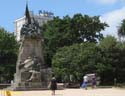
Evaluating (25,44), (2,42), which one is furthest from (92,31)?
(25,44)

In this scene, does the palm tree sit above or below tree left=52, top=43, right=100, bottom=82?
above

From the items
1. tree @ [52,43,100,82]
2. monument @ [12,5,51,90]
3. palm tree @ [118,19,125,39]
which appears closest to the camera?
monument @ [12,5,51,90]

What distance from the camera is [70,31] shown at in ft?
260

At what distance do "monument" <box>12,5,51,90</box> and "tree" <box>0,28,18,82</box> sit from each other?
24.5 metres

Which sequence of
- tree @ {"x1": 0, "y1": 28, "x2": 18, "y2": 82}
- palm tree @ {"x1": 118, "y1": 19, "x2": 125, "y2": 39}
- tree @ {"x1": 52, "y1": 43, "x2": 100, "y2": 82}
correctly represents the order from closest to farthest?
tree @ {"x1": 52, "y1": 43, "x2": 100, "y2": 82}, tree @ {"x1": 0, "y1": 28, "x2": 18, "y2": 82}, palm tree @ {"x1": 118, "y1": 19, "x2": 125, "y2": 39}

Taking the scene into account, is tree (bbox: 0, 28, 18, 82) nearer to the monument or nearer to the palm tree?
the monument

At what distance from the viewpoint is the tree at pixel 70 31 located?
78625 millimetres

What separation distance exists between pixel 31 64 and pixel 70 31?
115ft

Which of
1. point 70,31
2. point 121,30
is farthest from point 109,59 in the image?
point 121,30

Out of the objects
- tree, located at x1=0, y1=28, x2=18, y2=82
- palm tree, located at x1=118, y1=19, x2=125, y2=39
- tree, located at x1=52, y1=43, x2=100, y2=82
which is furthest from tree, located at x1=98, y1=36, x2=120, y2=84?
palm tree, located at x1=118, y1=19, x2=125, y2=39

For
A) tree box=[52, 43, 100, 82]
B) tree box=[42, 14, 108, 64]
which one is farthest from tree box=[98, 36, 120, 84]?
tree box=[42, 14, 108, 64]

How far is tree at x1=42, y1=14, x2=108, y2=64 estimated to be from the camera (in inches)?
3095

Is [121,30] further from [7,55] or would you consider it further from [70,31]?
[7,55]

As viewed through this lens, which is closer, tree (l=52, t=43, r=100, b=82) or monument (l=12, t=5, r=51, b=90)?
monument (l=12, t=5, r=51, b=90)
